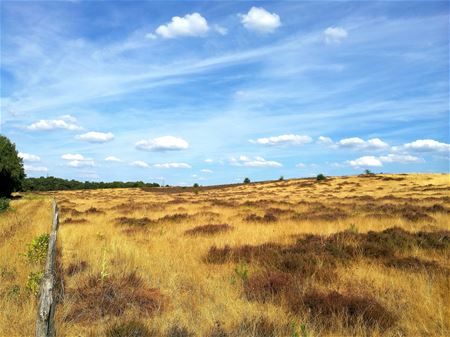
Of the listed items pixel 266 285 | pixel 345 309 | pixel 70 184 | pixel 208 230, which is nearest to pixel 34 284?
pixel 266 285

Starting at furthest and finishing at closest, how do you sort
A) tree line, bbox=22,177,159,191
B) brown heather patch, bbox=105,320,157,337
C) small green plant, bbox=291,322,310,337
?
tree line, bbox=22,177,159,191, brown heather patch, bbox=105,320,157,337, small green plant, bbox=291,322,310,337

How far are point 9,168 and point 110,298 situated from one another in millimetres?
40812

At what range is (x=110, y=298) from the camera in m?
5.83

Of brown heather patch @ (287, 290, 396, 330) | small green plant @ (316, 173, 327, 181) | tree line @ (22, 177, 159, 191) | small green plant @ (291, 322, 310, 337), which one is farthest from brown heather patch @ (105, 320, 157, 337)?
tree line @ (22, 177, 159, 191)

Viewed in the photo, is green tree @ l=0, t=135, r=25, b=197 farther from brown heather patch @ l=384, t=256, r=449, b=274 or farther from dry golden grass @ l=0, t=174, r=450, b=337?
brown heather patch @ l=384, t=256, r=449, b=274

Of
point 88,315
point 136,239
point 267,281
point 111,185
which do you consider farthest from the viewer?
point 111,185

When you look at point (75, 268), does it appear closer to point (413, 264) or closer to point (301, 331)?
point (301, 331)

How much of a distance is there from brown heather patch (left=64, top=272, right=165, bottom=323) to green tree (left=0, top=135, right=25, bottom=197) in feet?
129

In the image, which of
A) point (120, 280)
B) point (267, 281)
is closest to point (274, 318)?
point (267, 281)

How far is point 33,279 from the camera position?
19.7 feet

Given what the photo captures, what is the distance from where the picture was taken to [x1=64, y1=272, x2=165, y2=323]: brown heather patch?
5320mm

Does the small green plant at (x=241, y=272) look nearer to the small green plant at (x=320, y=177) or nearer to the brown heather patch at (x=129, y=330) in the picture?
the brown heather patch at (x=129, y=330)

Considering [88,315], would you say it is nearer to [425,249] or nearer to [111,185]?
[425,249]

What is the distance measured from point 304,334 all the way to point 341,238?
6.08 metres
